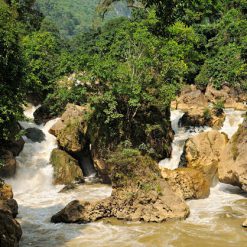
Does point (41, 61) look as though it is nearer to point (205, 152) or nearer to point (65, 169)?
point (65, 169)

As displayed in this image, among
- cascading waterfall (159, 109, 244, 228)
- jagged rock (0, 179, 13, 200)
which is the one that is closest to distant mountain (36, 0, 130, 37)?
cascading waterfall (159, 109, 244, 228)

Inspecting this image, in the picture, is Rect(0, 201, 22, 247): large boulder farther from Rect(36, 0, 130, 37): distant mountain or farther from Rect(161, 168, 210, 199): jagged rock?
Rect(36, 0, 130, 37): distant mountain

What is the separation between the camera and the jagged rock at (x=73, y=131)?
2111cm

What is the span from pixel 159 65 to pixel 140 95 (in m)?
2.42

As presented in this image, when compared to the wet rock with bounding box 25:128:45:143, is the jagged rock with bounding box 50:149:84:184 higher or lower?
lower

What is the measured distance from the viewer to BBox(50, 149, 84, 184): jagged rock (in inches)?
774

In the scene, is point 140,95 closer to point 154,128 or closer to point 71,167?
point 154,128

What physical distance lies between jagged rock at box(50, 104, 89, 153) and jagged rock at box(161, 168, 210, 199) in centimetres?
611

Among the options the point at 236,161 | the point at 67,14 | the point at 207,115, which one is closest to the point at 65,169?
the point at 236,161

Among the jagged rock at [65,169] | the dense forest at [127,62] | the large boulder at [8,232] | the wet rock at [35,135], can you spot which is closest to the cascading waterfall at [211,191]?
the dense forest at [127,62]

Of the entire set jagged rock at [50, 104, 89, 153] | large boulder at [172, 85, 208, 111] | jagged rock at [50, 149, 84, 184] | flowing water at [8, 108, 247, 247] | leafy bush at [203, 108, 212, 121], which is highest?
large boulder at [172, 85, 208, 111]

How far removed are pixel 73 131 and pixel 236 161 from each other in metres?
9.07

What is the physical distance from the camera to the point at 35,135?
2366cm

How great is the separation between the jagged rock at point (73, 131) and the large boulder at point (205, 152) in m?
5.82
